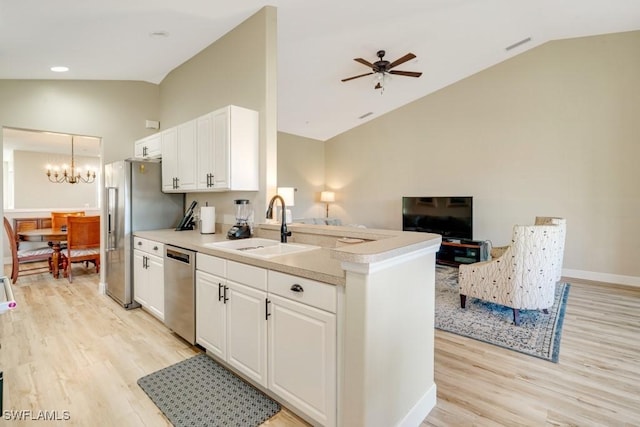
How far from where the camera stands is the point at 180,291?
2672 millimetres

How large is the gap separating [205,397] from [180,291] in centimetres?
94

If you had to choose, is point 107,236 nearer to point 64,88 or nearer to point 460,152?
point 64,88

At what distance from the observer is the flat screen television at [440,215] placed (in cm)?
569

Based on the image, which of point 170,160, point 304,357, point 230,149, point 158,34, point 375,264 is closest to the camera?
point 375,264

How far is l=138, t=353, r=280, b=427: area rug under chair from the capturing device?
183cm

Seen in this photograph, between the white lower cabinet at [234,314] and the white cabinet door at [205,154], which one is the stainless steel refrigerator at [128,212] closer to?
the white cabinet door at [205,154]

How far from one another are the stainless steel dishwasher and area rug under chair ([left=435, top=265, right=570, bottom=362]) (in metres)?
2.32

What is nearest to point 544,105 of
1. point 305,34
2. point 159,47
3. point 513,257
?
point 513,257

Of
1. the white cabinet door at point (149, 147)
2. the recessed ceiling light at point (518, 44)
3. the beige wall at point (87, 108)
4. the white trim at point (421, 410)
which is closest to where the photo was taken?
the white trim at point (421, 410)

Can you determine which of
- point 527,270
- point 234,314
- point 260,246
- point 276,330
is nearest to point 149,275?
point 260,246

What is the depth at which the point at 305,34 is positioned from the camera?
370 cm

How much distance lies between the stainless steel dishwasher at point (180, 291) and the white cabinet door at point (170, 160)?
1084 millimetres

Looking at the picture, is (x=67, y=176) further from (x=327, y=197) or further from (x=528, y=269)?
(x=528, y=269)

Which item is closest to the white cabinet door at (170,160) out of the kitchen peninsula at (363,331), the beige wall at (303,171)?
the kitchen peninsula at (363,331)
